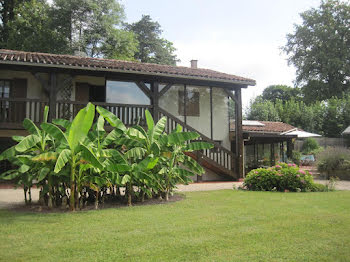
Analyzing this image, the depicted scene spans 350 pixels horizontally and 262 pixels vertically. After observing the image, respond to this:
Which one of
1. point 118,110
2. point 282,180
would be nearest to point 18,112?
point 118,110

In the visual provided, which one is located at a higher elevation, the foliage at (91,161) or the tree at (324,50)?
the tree at (324,50)

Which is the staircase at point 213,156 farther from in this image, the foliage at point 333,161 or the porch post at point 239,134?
the foliage at point 333,161

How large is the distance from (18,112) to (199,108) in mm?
8039

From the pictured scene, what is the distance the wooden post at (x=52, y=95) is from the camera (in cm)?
1198

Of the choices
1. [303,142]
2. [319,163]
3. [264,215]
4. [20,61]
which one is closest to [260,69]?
[303,142]

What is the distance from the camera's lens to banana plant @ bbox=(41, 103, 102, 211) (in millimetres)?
6332

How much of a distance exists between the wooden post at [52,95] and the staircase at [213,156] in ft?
13.5

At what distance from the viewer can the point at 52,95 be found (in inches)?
475

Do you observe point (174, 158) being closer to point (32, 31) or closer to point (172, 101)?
point (172, 101)

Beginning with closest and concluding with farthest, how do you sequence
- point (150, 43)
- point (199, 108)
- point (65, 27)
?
point (199, 108)
point (65, 27)
point (150, 43)

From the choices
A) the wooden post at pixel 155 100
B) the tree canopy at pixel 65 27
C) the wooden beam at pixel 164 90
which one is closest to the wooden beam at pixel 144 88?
the wooden post at pixel 155 100

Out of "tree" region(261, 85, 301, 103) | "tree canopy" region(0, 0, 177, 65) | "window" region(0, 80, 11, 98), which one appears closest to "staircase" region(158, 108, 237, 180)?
"window" region(0, 80, 11, 98)

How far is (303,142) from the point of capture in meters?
28.9

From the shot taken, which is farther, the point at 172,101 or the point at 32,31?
the point at 32,31
